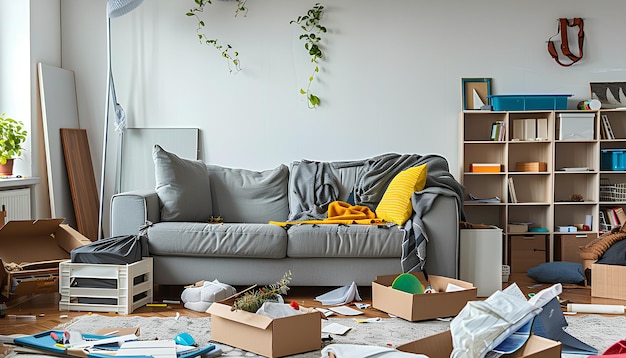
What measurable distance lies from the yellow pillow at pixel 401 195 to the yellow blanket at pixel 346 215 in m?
0.08

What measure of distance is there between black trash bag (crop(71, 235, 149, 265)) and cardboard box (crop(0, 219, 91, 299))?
0.30 m

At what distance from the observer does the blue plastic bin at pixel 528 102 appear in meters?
5.58

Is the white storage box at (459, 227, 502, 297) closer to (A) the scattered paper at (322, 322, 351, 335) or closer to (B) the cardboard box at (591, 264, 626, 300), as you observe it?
(B) the cardboard box at (591, 264, 626, 300)

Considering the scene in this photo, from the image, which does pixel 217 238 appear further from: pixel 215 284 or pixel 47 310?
pixel 47 310

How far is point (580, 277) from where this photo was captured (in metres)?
5.00

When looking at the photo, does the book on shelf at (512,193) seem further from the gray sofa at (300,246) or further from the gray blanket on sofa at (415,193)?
the gray sofa at (300,246)

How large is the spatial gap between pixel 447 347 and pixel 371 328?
1.41 m

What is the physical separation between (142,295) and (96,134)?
81.8 inches

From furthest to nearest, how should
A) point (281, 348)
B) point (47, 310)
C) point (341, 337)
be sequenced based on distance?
point (47, 310), point (341, 337), point (281, 348)

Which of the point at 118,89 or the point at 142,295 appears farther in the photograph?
the point at 118,89

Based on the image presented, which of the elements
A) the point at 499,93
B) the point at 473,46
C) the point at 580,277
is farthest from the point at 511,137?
the point at 580,277

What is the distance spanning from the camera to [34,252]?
4.63 meters

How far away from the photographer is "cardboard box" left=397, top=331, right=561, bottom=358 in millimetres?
2223

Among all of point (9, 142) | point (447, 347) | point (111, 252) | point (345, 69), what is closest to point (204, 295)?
point (111, 252)
